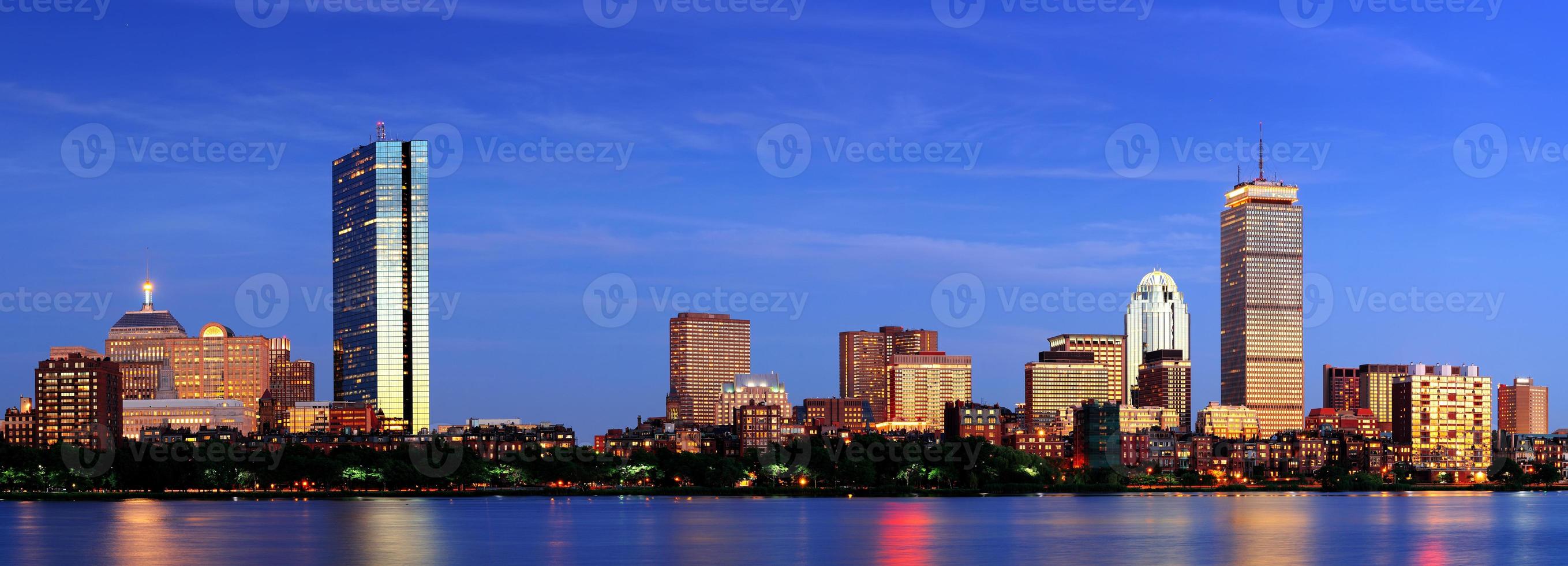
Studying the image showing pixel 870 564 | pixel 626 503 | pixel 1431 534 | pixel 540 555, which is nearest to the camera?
pixel 870 564

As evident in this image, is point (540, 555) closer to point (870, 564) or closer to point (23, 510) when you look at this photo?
point (870, 564)

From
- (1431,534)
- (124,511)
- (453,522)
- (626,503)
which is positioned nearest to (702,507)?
(626,503)

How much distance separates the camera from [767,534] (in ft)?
407

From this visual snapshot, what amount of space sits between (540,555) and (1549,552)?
187 feet

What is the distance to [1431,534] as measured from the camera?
131 m

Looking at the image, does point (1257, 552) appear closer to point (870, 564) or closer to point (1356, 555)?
point (1356, 555)

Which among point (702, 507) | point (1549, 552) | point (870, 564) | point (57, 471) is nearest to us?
point (870, 564)

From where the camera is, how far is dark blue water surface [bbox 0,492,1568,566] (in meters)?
105

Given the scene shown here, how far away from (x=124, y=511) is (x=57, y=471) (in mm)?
38958

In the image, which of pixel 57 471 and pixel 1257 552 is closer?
pixel 1257 552

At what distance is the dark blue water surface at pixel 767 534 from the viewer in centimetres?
10456

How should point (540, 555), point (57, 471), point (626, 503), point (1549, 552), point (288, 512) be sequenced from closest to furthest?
point (540, 555) < point (1549, 552) < point (288, 512) < point (626, 503) < point (57, 471)

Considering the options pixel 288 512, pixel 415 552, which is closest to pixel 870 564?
pixel 415 552

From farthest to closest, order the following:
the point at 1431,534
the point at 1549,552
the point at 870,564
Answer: the point at 1431,534, the point at 1549,552, the point at 870,564
